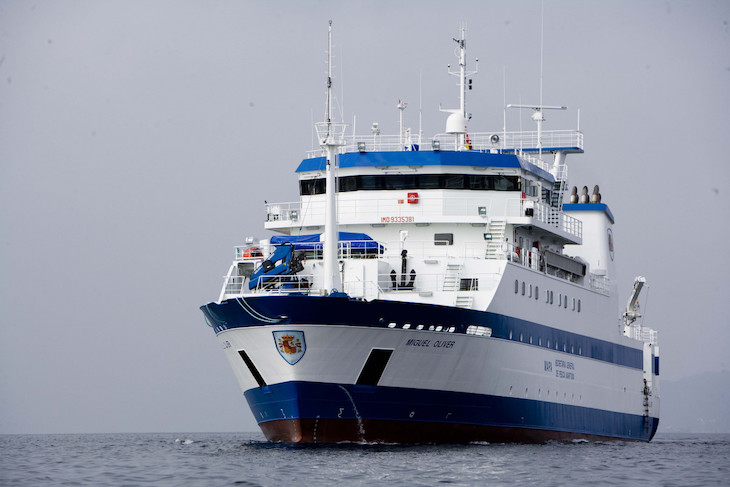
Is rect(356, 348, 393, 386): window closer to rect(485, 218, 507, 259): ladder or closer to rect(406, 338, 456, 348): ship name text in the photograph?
rect(406, 338, 456, 348): ship name text

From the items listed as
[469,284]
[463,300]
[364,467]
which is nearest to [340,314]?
[364,467]

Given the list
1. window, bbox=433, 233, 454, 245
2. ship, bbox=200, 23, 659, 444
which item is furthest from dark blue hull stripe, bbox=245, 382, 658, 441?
window, bbox=433, 233, 454, 245

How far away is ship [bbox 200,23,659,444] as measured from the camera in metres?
31.8

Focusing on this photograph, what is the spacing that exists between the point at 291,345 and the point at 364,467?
Answer: 4985 millimetres

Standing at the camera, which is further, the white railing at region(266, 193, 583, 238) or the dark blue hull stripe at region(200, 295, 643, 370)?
the white railing at region(266, 193, 583, 238)

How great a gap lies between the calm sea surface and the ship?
1232mm

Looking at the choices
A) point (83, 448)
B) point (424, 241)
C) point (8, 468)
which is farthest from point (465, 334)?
point (83, 448)

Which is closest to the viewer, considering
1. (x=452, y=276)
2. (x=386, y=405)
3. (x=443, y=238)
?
(x=386, y=405)

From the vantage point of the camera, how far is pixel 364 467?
90.6ft

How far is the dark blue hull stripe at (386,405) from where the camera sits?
3184cm

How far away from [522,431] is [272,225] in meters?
10.3

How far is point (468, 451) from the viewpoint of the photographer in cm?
3198

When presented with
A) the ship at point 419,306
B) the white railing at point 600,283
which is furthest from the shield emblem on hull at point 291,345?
the white railing at point 600,283

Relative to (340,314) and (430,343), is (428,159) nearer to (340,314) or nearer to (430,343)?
(430,343)
